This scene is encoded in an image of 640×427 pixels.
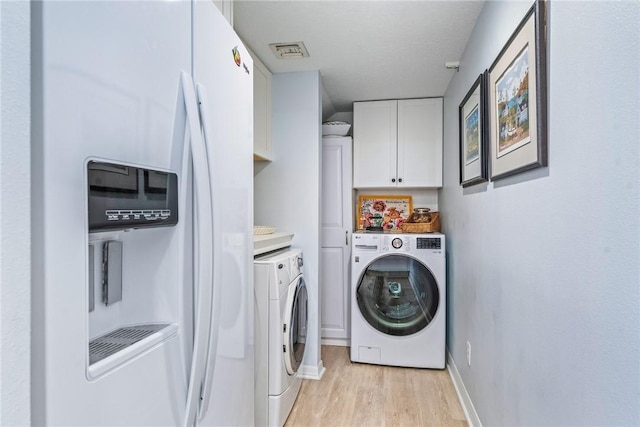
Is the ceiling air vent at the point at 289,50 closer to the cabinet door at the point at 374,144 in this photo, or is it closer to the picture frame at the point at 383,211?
the cabinet door at the point at 374,144

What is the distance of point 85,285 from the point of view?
1.90 feet

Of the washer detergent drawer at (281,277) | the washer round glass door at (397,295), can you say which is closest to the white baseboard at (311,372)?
the washer round glass door at (397,295)

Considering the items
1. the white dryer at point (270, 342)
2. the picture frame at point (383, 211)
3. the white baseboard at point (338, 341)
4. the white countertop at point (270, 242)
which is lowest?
the white baseboard at point (338, 341)

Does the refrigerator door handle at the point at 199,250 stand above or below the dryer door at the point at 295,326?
above

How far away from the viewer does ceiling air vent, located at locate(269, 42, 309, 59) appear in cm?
231

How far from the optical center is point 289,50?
2.38 m

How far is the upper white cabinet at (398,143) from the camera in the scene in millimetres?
3316

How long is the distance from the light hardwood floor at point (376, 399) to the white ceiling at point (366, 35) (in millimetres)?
2392

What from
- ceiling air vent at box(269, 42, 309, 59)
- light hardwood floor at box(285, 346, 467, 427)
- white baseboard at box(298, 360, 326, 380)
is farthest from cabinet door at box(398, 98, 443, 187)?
white baseboard at box(298, 360, 326, 380)

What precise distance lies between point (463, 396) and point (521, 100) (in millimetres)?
1911

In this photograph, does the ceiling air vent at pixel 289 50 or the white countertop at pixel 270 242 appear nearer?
the white countertop at pixel 270 242

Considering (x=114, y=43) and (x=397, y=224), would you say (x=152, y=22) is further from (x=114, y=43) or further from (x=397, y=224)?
(x=397, y=224)

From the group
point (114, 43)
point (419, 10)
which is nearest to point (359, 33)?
point (419, 10)

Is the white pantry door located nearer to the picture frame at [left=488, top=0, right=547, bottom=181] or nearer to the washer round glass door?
the washer round glass door
